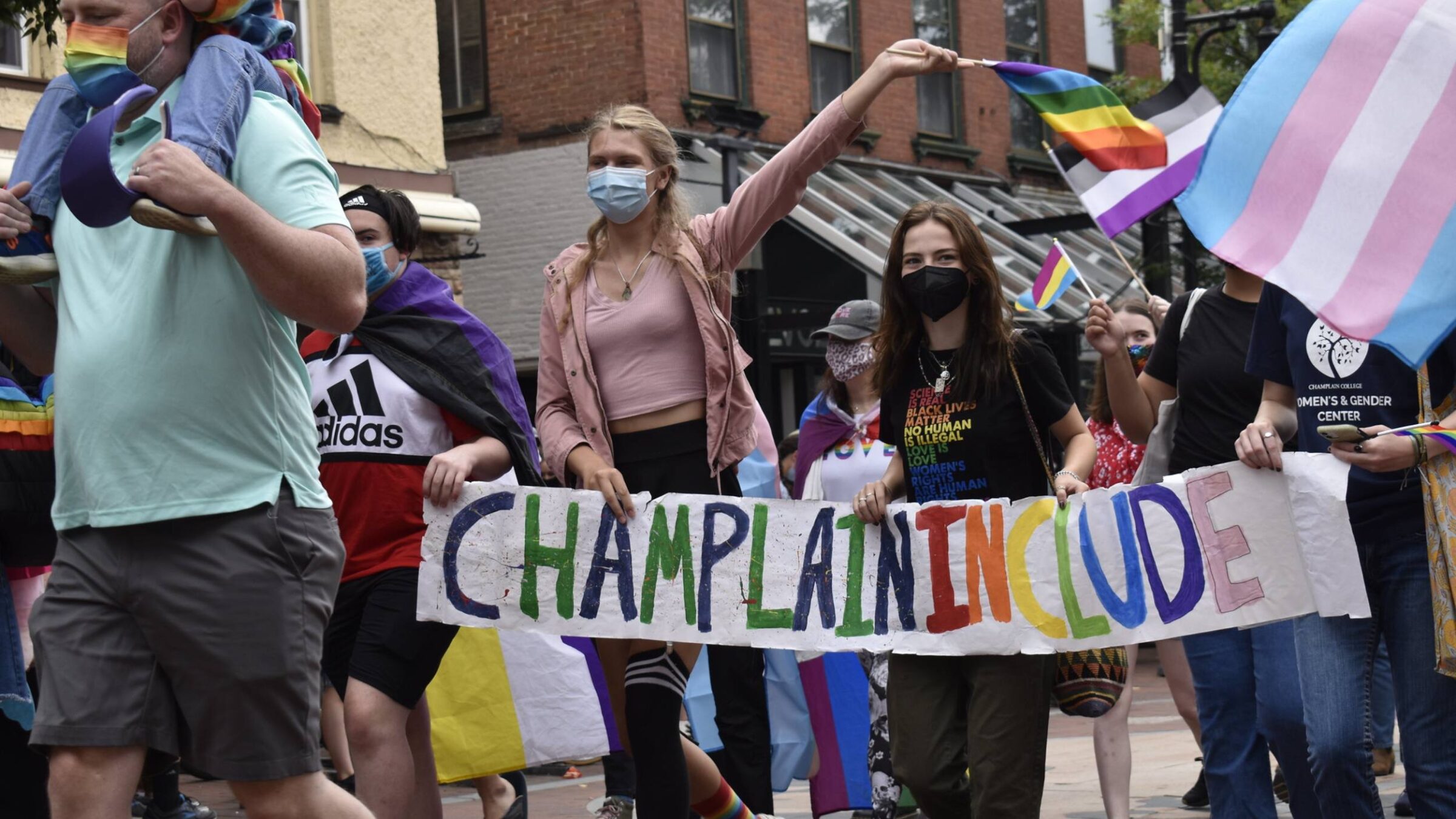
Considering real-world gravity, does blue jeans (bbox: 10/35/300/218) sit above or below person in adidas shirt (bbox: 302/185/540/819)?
above

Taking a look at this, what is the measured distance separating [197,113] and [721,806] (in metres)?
3.05

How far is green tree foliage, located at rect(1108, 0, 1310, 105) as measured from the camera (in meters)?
19.9

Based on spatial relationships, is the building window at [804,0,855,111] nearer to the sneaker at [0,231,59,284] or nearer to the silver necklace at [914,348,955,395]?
the silver necklace at [914,348,955,395]

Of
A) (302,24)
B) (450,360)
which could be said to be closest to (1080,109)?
(450,360)

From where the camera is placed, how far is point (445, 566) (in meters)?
5.57

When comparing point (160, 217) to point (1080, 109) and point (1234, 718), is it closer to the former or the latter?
point (1080, 109)

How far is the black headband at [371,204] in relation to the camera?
594 cm

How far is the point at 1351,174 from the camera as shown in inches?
173

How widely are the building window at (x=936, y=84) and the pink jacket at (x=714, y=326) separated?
725 inches

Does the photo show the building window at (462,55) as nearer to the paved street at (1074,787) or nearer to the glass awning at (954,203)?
the glass awning at (954,203)

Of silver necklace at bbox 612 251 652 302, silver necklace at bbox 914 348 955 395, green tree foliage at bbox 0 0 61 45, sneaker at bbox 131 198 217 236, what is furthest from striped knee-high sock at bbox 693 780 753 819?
green tree foliage at bbox 0 0 61 45

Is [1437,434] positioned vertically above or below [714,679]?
above

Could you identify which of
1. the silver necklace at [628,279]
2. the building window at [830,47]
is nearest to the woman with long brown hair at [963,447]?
the silver necklace at [628,279]

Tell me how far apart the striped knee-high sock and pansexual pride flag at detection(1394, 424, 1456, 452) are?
2244 millimetres
